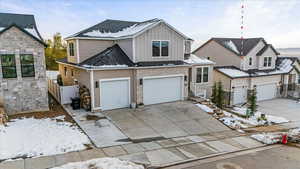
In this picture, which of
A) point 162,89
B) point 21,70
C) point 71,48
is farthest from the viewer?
point 71,48

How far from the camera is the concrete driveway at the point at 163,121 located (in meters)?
11.5

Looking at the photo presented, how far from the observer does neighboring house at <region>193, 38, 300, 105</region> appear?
23.1 metres

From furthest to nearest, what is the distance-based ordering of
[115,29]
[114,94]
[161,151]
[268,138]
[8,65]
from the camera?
[115,29]
[114,94]
[8,65]
[268,138]
[161,151]

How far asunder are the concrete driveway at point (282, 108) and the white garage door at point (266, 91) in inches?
31.5

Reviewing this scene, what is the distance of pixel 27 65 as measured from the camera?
43.2 feet

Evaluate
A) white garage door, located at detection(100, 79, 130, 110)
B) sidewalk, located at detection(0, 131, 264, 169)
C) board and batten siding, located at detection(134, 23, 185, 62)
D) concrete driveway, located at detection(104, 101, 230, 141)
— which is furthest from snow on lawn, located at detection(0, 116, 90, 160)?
board and batten siding, located at detection(134, 23, 185, 62)

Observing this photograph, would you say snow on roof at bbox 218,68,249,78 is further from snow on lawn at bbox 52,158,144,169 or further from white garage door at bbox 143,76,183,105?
snow on lawn at bbox 52,158,144,169

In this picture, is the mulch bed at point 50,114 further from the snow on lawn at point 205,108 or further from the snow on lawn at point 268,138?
the snow on lawn at point 268,138

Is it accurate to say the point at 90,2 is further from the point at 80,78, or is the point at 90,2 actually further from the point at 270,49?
the point at 270,49

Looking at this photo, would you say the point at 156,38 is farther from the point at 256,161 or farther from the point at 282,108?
the point at 282,108

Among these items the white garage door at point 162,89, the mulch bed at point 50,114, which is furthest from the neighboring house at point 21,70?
the white garage door at point 162,89

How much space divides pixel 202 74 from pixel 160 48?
6.21 metres

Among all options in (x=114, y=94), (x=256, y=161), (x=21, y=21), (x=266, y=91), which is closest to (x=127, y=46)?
(x=114, y=94)

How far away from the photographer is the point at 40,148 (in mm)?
8875
